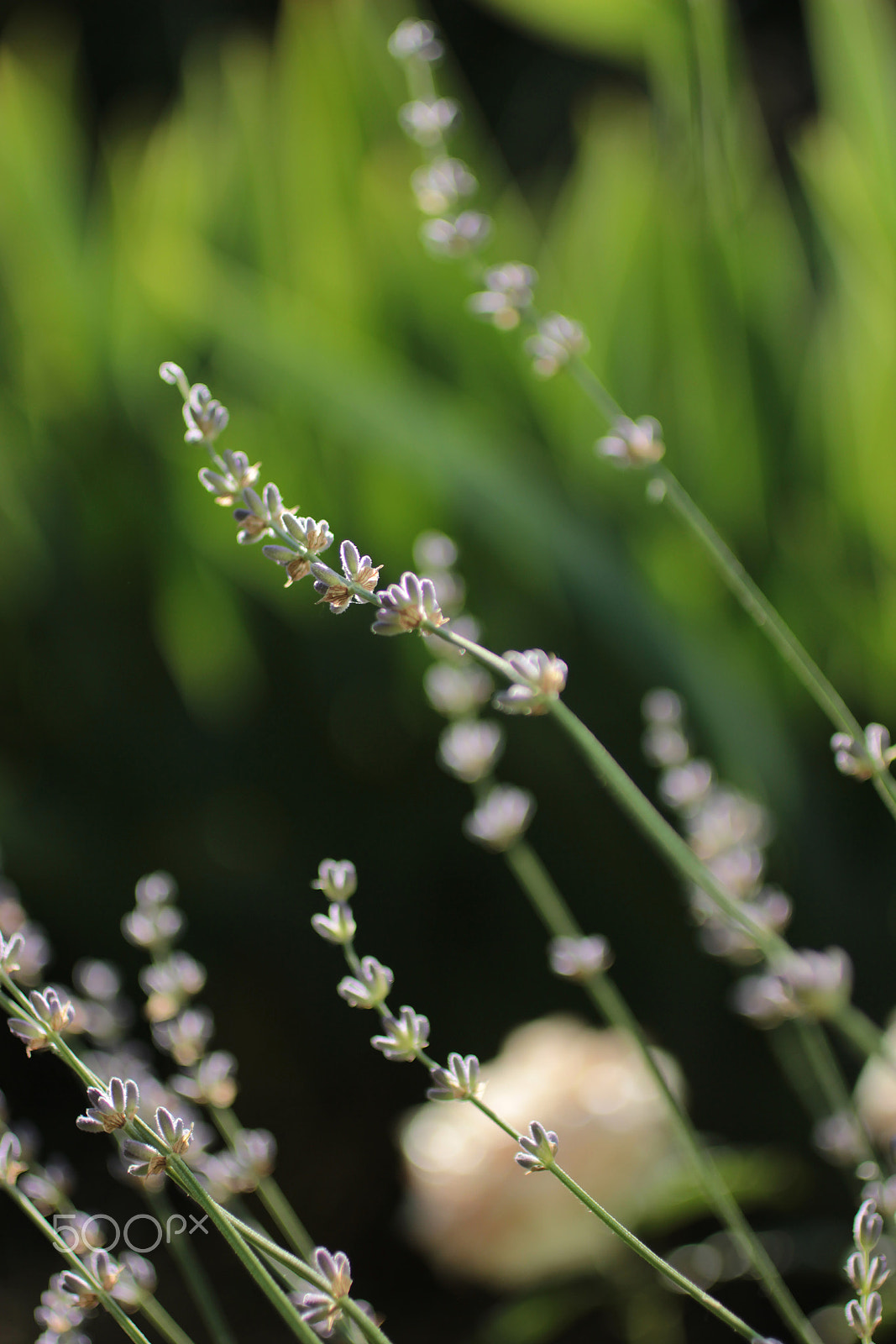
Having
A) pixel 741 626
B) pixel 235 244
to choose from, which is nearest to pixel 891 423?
pixel 741 626

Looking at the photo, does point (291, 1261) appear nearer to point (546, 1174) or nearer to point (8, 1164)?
point (8, 1164)

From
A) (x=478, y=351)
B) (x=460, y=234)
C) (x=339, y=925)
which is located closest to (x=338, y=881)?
(x=339, y=925)

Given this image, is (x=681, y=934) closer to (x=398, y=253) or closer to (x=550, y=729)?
(x=550, y=729)

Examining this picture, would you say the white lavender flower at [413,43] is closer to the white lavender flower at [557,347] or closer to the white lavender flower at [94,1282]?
the white lavender flower at [557,347]

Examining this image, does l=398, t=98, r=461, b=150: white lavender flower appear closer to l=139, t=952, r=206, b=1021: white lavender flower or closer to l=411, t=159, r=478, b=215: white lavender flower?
l=411, t=159, r=478, b=215: white lavender flower

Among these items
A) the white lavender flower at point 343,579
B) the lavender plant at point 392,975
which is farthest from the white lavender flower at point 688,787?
the white lavender flower at point 343,579

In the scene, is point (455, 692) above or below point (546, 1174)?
above
